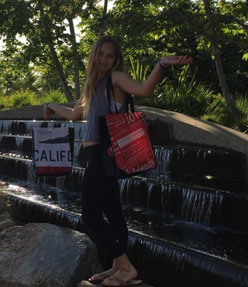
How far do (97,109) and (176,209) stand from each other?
10.6ft

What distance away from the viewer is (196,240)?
4977mm

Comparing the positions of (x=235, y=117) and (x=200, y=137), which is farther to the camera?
(x=235, y=117)

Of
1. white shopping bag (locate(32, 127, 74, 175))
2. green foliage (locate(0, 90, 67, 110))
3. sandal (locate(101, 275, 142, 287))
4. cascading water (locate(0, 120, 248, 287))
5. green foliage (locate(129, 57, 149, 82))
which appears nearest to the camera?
sandal (locate(101, 275, 142, 287))

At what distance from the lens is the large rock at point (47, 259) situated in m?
3.43

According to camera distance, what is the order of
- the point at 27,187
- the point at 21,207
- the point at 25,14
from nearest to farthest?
the point at 21,207 → the point at 27,187 → the point at 25,14

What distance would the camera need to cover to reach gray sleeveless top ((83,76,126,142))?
302cm

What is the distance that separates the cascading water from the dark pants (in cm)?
119

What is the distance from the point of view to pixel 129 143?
9.78ft

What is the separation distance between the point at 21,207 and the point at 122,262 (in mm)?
3560

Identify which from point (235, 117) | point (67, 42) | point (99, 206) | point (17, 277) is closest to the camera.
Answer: point (99, 206)

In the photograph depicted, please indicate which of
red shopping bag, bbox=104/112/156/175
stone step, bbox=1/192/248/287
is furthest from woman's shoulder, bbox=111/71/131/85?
stone step, bbox=1/192/248/287

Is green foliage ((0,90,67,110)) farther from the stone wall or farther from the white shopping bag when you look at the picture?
the white shopping bag

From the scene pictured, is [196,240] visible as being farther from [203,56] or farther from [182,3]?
[203,56]

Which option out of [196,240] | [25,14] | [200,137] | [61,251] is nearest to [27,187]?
[200,137]
